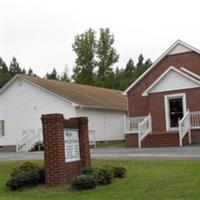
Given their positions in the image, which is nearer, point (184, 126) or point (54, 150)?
point (54, 150)

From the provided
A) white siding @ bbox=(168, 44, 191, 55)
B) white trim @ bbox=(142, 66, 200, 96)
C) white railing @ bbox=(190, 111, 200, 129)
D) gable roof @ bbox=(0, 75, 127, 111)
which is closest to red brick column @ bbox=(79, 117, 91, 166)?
white railing @ bbox=(190, 111, 200, 129)

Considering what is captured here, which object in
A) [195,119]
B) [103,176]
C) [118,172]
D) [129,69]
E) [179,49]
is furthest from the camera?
[129,69]

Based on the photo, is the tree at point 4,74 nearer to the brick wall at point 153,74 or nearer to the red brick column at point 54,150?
the brick wall at point 153,74

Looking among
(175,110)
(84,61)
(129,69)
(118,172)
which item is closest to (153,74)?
(175,110)

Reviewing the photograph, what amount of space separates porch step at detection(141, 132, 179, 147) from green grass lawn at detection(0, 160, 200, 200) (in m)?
12.6

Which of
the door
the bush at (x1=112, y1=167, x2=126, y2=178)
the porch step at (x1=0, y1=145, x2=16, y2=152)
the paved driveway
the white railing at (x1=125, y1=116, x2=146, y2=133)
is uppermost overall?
the door

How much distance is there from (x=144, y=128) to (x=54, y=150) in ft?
57.6

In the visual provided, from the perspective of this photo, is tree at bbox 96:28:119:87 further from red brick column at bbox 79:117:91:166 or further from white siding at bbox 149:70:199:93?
red brick column at bbox 79:117:91:166

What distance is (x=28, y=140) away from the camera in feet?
122

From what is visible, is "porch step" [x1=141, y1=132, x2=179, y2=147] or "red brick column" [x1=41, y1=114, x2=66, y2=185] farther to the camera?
"porch step" [x1=141, y1=132, x2=179, y2=147]

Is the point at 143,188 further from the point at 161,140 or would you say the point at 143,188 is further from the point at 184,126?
the point at 161,140

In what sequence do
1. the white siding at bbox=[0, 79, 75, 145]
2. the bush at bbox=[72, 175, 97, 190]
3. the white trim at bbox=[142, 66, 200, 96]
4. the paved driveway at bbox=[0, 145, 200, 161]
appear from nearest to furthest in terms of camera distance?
the bush at bbox=[72, 175, 97, 190]
the paved driveway at bbox=[0, 145, 200, 161]
the white trim at bbox=[142, 66, 200, 96]
the white siding at bbox=[0, 79, 75, 145]

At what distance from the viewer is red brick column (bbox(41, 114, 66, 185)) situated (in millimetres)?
13555

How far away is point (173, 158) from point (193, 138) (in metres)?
11.7
